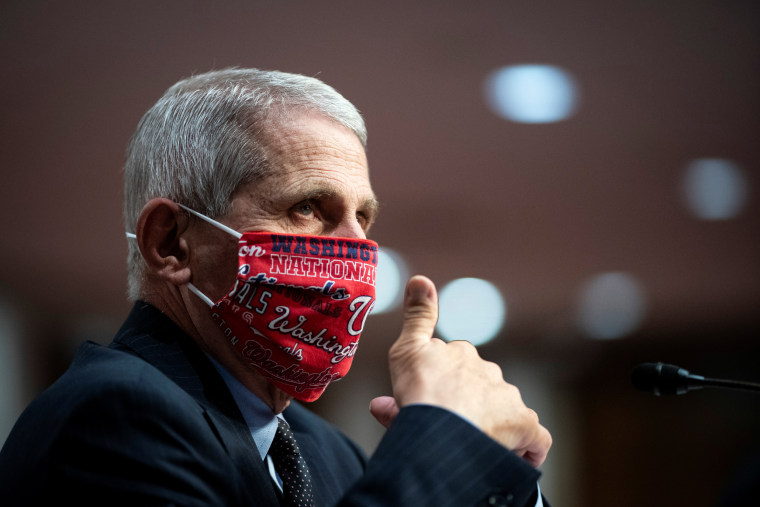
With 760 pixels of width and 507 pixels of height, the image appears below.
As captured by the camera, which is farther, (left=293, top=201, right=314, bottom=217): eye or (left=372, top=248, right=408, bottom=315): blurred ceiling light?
(left=372, top=248, right=408, bottom=315): blurred ceiling light

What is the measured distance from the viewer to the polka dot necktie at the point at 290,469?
4.60 feet

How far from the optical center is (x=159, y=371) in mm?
1308

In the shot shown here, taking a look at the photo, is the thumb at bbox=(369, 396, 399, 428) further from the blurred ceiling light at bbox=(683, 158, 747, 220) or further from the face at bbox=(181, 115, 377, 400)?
the blurred ceiling light at bbox=(683, 158, 747, 220)

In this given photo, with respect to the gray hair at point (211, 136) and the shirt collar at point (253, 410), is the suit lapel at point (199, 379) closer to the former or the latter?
the shirt collar at point (253, 410)

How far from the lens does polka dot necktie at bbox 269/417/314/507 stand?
140 cm

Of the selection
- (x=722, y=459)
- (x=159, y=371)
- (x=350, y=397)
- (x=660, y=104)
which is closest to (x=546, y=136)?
(x=660, y=104)

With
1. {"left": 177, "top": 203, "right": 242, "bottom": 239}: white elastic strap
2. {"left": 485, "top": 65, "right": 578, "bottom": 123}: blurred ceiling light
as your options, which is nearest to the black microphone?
{"left": 177, "top": 203, "right": 242, "bottom": 239}: white elastic strap

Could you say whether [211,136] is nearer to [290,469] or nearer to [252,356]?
[252,356]

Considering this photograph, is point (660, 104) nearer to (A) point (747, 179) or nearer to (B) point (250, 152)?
(A) point (747, 179)

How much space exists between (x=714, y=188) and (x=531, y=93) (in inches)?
75.2

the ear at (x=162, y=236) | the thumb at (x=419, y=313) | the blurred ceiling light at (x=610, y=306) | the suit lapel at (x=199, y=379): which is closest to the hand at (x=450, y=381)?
the thumb at (x=419, y=313)

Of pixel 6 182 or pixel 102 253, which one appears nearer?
pixel 6 182

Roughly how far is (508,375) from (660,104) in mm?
6756

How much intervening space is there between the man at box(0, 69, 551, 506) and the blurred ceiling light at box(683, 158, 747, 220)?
13.6 feet
